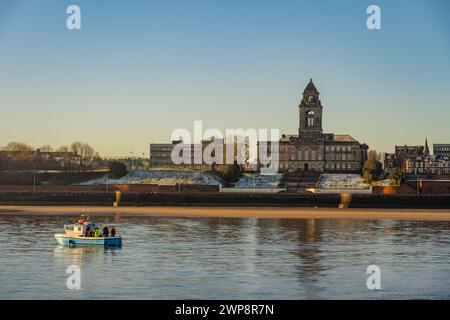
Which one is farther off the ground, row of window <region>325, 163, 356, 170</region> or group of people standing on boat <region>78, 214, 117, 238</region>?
row of window <region>325, 163, 356, 170</region>

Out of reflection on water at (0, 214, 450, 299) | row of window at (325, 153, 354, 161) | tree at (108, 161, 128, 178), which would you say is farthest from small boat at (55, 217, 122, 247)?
row of window at (325, 153, 354, 161)

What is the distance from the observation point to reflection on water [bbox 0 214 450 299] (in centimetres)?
3675

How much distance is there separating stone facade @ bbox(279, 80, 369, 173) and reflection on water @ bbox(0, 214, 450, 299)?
12240 cm

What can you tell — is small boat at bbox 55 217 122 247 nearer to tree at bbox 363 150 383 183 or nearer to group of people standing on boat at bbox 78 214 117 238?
group of people standing on boat at bbox 78 214 117 238

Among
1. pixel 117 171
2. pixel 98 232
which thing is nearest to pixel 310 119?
pixel 117 171

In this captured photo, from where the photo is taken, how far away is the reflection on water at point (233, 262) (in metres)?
36.8

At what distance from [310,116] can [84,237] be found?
139 metres

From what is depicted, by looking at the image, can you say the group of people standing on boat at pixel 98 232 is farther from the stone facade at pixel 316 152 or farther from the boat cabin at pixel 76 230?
the stone facade at pixel 316 152

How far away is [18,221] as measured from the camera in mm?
76125

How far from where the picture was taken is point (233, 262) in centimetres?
4588
